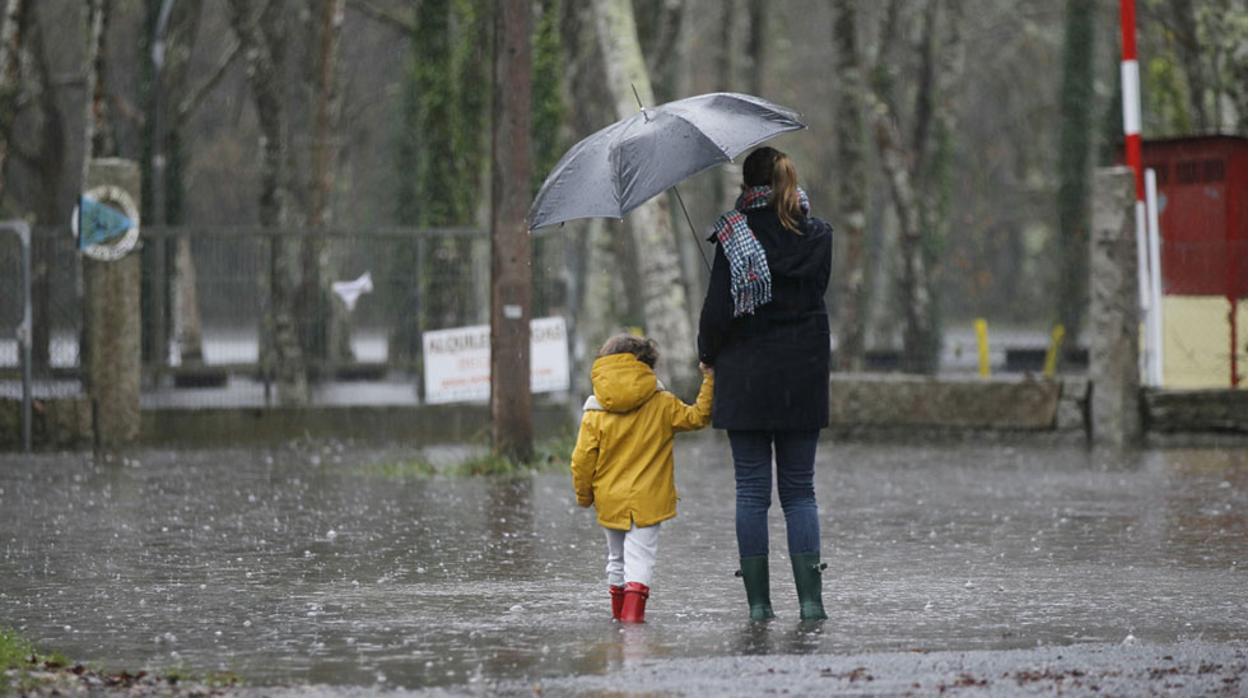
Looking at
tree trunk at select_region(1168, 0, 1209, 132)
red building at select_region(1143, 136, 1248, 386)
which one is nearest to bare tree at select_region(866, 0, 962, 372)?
red building at select_region(1143, 136, 1248, 386)

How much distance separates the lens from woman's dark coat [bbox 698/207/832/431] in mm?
8539

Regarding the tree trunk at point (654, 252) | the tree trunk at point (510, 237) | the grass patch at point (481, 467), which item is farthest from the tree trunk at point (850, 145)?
the tree trunk at point (510, 237)

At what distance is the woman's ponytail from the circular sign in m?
12.6

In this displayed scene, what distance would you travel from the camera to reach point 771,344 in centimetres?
857

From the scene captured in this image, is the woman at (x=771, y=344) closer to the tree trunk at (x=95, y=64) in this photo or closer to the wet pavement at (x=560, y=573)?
the wet pavement at (x=560, y=573)

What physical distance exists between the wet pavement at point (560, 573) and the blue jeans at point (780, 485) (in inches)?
13.3

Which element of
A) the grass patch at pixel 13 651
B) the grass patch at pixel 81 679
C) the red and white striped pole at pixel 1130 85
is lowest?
the grass patch at pixel 81 679

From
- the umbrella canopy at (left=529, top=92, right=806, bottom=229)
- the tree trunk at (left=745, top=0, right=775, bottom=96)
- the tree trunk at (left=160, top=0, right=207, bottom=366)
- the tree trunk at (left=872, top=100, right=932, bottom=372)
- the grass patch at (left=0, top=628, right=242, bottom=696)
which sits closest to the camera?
the grass patch at (left=0, top=628, right=242, bottom=696)

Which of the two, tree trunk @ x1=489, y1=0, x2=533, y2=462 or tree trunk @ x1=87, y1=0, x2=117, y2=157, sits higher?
tree trunk @ x1=87, y1=0, x2=117, y2=157

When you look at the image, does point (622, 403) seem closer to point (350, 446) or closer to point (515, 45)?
point (515, 45)

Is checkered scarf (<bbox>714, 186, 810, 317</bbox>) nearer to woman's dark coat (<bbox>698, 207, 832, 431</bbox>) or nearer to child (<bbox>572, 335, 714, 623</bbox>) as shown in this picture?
woman's dark coat (<bbox>698, 207, 832, 431</bbox>)

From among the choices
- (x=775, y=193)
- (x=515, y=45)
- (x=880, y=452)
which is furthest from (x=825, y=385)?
(x=880, y=452)

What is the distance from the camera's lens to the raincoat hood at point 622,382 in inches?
344

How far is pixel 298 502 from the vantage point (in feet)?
48.0
